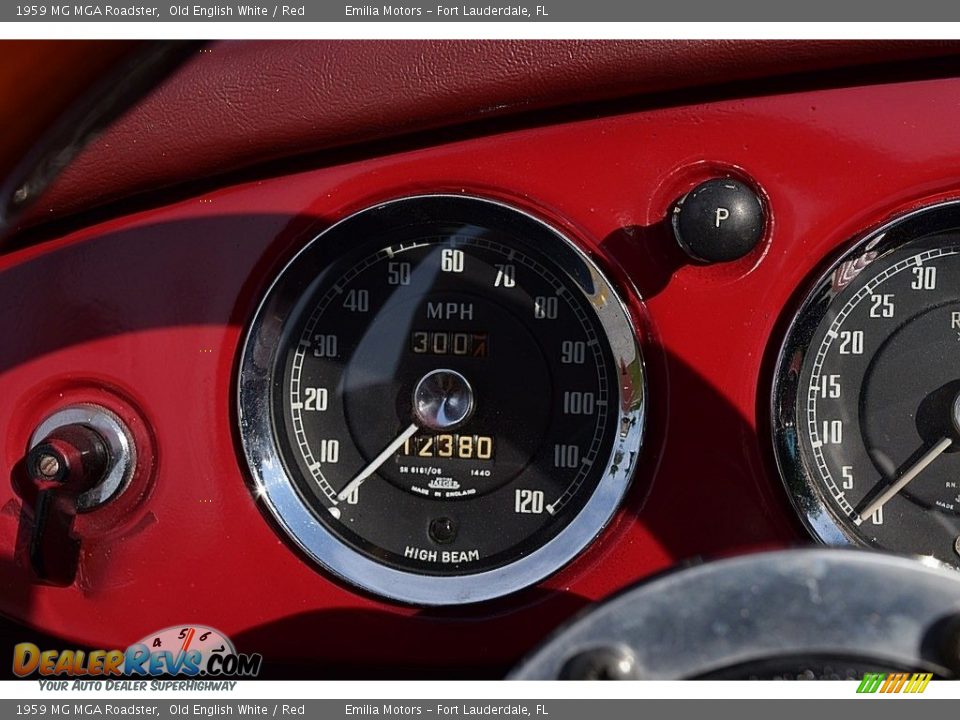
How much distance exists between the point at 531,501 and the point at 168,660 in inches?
30.8

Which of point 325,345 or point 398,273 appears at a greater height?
point 398,273

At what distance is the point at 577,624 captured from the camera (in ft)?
4.00

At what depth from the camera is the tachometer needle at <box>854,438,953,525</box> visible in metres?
1.97

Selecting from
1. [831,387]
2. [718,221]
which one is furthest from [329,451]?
[831,387]

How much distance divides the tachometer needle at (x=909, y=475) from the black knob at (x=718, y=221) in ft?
1.74

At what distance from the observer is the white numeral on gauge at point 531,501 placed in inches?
82.2

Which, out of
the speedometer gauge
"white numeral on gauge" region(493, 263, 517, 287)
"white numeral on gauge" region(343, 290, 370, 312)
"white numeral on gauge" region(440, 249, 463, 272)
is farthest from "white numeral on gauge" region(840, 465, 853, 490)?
"white numeral on gauge" region(343, 290, 370, 312)

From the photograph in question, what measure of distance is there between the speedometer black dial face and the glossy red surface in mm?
53

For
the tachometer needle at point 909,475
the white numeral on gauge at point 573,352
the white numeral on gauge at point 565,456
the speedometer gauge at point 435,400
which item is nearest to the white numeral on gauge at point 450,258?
the speedometer gauge at point 435,400

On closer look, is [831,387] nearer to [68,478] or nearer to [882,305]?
[882,305]

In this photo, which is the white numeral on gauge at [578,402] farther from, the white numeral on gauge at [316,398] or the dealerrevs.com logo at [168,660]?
the dealerrevs.com logo at [168,660]

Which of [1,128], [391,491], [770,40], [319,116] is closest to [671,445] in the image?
[391,491]

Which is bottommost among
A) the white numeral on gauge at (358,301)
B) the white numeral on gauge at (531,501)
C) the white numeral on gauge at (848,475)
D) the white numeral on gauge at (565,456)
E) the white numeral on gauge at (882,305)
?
the white numeral on gauge at (531,501)

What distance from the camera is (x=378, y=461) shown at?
2.10 meters
